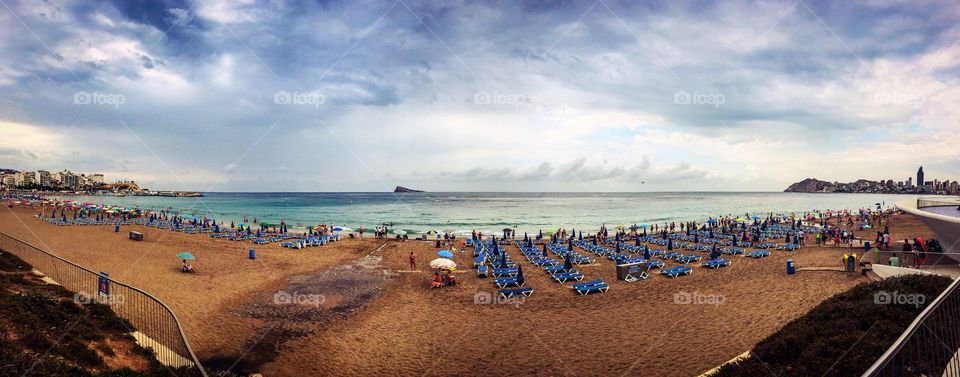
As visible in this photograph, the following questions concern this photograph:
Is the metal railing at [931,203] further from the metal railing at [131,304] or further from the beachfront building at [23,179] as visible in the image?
the beachfront building at [23,179]

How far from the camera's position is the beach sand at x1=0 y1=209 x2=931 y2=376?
411 inches

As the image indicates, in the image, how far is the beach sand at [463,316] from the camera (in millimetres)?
10438

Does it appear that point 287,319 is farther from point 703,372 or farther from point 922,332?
point 922,332

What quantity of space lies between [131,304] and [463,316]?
1008 centimetres

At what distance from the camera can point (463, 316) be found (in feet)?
46.5

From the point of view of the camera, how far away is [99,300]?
11.0 meters

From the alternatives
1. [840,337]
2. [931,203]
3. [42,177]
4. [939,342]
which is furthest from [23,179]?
[931,203]

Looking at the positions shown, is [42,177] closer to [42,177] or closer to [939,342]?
[42,177]

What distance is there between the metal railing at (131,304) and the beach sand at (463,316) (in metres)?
1.21

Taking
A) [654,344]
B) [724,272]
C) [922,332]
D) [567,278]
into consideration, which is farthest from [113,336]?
[724,272]

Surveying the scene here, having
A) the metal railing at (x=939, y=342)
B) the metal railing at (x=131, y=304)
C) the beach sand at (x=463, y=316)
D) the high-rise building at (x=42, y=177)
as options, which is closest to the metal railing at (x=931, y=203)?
the beach sand at (x=463, y=316)

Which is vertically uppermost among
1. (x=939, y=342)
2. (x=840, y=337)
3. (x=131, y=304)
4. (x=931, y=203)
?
(x=931, y=203)

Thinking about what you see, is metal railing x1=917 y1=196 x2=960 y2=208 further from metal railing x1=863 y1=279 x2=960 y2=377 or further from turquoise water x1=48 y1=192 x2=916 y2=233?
metal railing x1=863 y1=279 x2=960 y2=377

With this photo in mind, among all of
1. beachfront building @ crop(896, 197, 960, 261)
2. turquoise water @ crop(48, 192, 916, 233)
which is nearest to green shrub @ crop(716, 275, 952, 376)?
beachfront building @ crop(896, 197, 960, 261)
